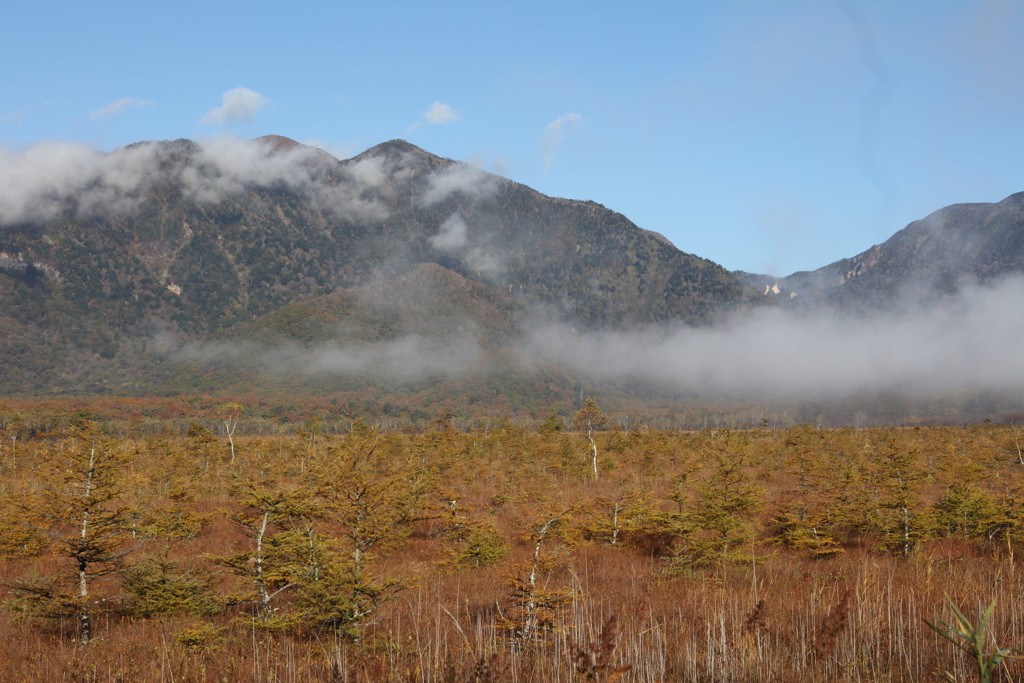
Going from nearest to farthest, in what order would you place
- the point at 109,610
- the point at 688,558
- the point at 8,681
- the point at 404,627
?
the point at 8,681 < the point at 404,627 < the point at 109,610 < the point at 688,558

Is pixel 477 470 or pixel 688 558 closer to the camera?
pixel 688 558

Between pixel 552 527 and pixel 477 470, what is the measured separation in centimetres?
1831

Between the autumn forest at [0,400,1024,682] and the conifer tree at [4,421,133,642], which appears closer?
the autumn forest at [0,400,1024,682]

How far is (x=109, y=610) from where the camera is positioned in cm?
1277

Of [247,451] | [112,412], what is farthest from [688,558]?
[112,412]

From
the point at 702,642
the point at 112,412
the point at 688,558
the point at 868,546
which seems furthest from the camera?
the point at 112,412

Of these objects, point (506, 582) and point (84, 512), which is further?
point (84, 512)

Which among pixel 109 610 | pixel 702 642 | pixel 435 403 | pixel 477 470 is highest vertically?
pixel 702 642

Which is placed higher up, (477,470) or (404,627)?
(404,627)

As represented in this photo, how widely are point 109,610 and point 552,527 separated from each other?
1234cm

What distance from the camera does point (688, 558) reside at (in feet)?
49.7

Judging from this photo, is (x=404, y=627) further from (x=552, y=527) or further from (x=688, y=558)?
(x=688, y=558)

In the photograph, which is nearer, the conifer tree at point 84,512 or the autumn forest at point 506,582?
the autumn forest at point 506,582

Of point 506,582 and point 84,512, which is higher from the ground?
point 84,512
